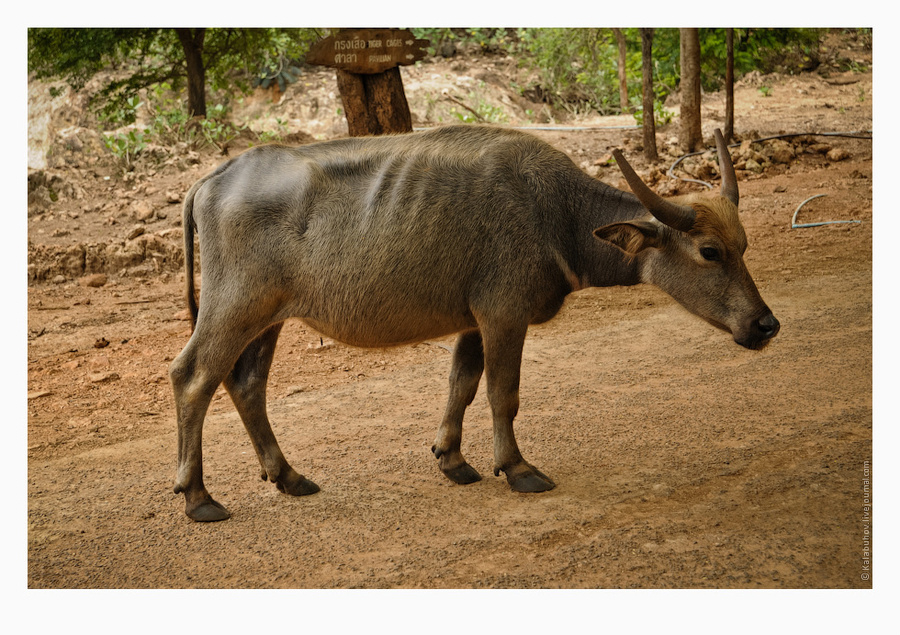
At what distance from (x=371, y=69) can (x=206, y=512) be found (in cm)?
332

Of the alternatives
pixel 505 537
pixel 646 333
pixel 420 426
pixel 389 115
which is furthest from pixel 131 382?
pixel 646 333

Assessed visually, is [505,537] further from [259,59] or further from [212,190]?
[259,59]

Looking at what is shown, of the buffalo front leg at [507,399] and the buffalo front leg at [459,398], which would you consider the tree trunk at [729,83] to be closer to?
the buffalo front leg at [459,398]

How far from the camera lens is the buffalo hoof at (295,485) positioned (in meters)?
3.88

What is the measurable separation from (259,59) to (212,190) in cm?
448

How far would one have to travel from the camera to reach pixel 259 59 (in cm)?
758

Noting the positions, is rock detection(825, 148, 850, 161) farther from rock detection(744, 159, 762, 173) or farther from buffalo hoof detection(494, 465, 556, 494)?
buffalo hoof detection(494, 465, 556, 494)

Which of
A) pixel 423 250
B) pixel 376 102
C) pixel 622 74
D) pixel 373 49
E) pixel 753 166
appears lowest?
pixel 423 250

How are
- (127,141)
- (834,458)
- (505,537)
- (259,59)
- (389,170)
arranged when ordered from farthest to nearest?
(127,141) < (259,59) < (834,458) < (389,170) < (505,537)

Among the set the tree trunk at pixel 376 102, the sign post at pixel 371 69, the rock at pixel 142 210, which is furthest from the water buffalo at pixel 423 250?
the rock at pixel 142 210

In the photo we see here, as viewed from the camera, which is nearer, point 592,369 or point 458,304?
point 458,304

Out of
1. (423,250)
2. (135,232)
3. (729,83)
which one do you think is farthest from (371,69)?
(729,83)

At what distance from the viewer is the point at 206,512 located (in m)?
3.63

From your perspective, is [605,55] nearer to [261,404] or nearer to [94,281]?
[94,281]
